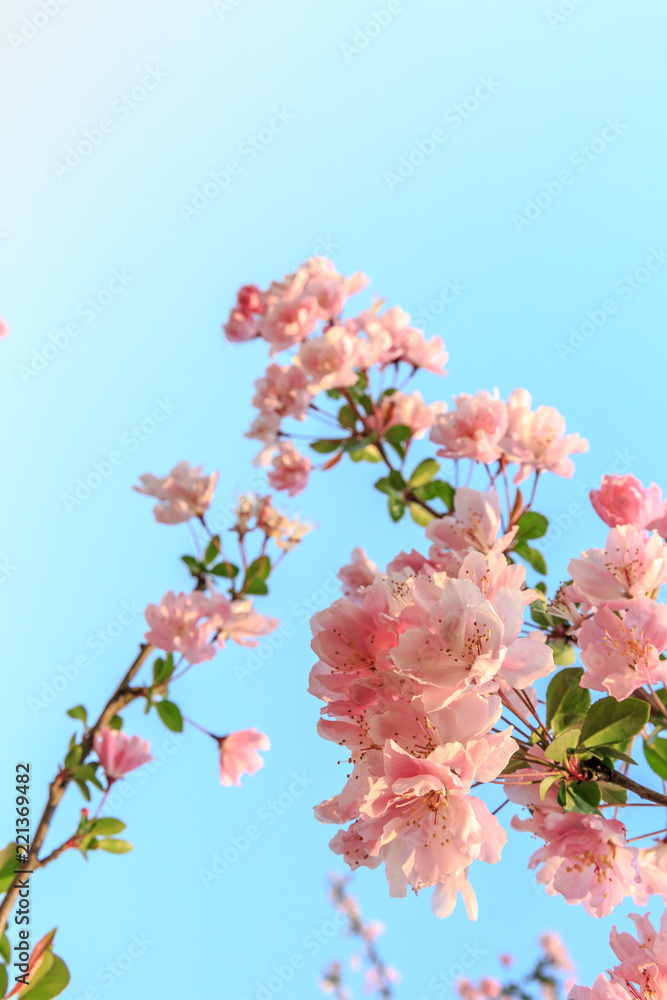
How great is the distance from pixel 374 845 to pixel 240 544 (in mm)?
1842

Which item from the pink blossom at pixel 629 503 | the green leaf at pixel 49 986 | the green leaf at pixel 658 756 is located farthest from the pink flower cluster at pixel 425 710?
the green leaf at pixel 49 986

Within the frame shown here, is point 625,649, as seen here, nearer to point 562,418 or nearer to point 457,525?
point 457,525

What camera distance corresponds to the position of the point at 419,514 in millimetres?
2436

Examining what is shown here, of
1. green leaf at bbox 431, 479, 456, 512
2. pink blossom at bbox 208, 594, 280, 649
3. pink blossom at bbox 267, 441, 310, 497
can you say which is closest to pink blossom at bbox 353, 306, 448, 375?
pink blossom at bbox 267, 441, 310, 497

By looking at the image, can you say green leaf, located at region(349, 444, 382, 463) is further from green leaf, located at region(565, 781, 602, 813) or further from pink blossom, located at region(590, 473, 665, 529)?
green leaf, located at region(565, 781, 602, 813)

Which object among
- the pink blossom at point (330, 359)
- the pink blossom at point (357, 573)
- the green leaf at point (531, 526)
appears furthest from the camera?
the pink blossom at point (330, 359)

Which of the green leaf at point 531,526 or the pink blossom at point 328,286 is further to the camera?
the pink blossom at point 328,286

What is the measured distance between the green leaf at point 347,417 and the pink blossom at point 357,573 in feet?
2.49

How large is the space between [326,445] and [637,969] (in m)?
1.90

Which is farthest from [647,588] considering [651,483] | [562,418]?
[562,418]

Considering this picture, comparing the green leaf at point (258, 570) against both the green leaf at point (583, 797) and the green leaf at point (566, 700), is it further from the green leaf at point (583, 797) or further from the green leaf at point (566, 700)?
the green leaf at point (583, 797)

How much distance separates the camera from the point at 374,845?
1.03m

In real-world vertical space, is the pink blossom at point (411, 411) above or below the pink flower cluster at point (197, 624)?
above

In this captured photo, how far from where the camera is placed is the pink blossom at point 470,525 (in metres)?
1.77
